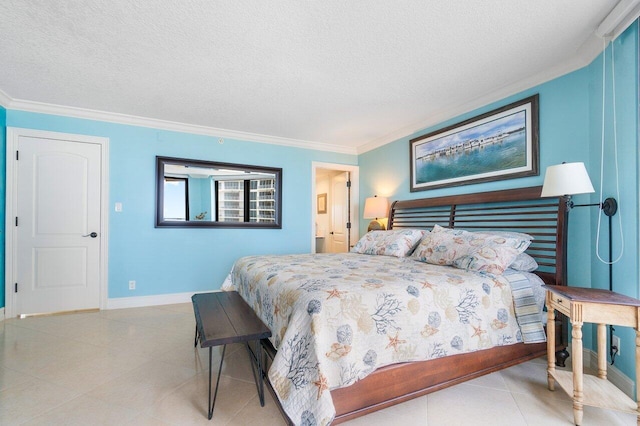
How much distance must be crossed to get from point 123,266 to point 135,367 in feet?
6.32

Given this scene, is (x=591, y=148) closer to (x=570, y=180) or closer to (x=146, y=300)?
(x=570, y=180)

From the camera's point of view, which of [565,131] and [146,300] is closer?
[565,131]

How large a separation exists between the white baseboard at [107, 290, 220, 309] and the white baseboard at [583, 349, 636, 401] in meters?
4.22

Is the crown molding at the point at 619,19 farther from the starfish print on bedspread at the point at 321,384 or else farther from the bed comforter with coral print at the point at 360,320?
the starfish print on bedspread at the point at 321,384

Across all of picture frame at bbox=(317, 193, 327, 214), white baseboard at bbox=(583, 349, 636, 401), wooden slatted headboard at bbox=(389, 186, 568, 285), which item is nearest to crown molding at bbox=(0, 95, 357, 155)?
picture frame at bbox=(317, 193, 327, 214)

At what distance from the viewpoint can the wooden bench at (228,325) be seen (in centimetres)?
159

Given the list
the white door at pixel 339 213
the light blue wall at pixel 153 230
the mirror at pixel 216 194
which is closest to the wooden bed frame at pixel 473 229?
the white door at pixel 339 213

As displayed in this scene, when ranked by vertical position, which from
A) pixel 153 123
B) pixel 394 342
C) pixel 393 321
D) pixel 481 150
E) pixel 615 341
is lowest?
pixel 615 341

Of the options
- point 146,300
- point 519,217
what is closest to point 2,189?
point 146,300

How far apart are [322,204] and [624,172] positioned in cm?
502

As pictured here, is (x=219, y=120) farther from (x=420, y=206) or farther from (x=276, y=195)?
(x=420, y=206)

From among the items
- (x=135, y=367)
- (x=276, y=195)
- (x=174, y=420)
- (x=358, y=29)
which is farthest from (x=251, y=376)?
(x=276, y=195)

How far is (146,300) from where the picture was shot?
3.78m

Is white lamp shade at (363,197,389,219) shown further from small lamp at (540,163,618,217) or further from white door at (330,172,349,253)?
small lamp at (540,163,618,217)
